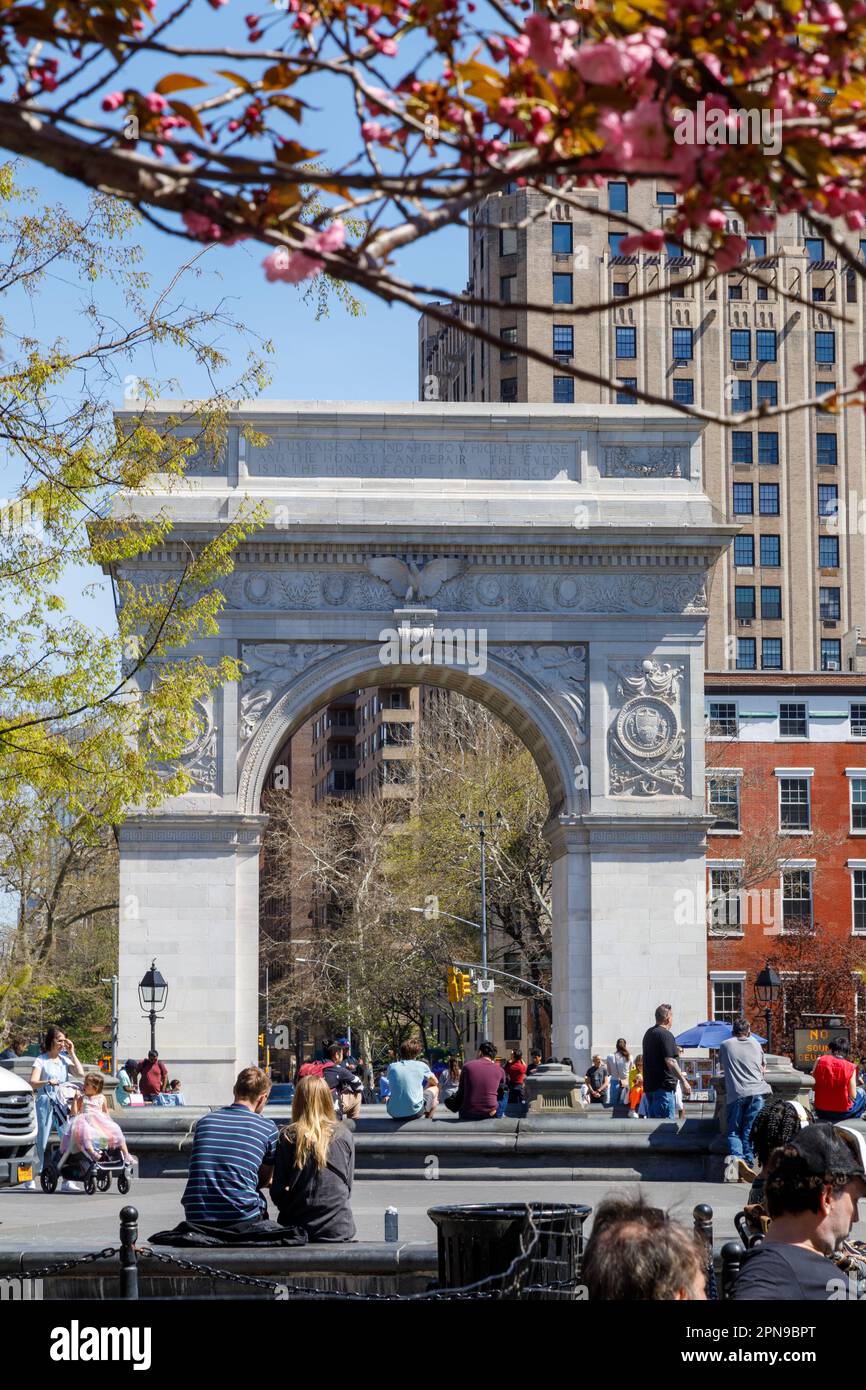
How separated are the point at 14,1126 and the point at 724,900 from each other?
42451 millimetres

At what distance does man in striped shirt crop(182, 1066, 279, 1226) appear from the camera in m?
12.0

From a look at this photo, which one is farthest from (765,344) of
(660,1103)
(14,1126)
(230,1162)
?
(230,1162)

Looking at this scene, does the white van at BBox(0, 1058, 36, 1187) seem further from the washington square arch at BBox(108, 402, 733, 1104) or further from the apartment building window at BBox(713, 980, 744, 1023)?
the apartment building window at BBox(713, 980, 744, 1023)

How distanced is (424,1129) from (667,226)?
60.5 ft

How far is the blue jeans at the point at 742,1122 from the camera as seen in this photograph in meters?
20.9

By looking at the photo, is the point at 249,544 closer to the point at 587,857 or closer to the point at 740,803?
the point at 587,857

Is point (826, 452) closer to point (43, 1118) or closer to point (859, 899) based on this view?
point (859, 899)

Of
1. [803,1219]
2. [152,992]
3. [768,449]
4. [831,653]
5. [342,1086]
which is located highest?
[768,449]

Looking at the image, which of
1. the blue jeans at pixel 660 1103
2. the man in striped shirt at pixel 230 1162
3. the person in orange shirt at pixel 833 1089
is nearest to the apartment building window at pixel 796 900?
the blue jeans at pixel 660 1103

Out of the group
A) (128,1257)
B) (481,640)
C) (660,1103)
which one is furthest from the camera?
(481,640)

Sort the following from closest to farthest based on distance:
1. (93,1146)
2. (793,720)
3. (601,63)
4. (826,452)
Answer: (601,63)
(93,1146)
(793,720)
(826,452)

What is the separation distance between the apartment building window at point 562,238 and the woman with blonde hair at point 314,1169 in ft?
261

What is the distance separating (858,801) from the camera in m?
60.5
